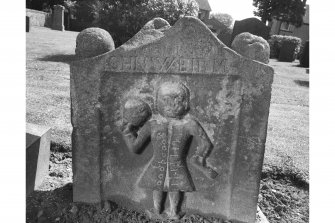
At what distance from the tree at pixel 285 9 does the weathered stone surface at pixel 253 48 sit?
88.8ft

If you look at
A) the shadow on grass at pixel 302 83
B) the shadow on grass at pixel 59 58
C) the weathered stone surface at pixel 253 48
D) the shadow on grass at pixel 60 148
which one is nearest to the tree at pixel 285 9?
the shadow on grass at pixel 302 83

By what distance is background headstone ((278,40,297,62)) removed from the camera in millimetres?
19053

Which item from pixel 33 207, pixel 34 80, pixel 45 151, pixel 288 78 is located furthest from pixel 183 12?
pixel 33 207

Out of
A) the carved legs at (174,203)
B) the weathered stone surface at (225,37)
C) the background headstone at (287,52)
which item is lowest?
the carved legs at (174,203)

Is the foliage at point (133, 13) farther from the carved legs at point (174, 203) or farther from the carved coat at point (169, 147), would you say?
the carved legs at point (174, 203)

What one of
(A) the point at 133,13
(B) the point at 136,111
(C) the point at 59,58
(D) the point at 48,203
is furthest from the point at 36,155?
(C) the point at 59,58

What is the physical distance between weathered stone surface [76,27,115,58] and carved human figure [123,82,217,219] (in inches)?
23.9

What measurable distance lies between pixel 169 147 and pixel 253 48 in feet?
3.46

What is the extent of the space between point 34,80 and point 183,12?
5.54 m

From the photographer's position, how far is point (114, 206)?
2.97m

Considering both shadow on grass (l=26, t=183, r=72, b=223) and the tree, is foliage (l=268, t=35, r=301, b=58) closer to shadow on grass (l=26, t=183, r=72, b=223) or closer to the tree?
the tree

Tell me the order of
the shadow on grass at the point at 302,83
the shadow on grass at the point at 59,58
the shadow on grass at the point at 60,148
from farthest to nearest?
1. the shadow on grass at the point at 302,83
2. the shadow on grass at the point at 59,58
3. the shadow on grass at the point at 60,148

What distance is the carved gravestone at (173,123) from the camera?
101 inches

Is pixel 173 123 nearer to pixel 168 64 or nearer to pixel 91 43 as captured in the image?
pixel 168 64
